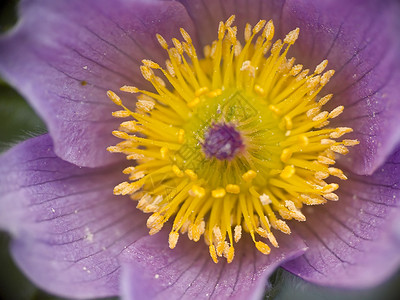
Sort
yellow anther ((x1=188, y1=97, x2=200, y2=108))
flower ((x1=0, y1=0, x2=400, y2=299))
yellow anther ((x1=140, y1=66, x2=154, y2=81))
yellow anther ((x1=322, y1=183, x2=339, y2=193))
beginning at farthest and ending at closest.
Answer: yellow anther ((x1=140, y1=66, x2=154, y2=81))
yellow anther ((x1=188, y1=97, x2=200, y2=108))
yellow anther ((x1=322, y1=183, x2=339, y2=193))
flower ((x1=0, y1=0, x2=400, y2=299))

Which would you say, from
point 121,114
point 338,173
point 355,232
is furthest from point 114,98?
point 355,232

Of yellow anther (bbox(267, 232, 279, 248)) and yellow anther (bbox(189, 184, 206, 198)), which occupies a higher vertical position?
yellow anther (bbox(267, 232, 279, 248))

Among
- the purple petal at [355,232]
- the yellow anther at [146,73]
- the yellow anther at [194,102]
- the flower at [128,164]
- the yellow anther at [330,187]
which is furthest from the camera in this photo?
the yellow anther at [146,73]

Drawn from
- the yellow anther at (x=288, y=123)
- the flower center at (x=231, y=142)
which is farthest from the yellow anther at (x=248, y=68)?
the yellow anther at (x=288, y=123)

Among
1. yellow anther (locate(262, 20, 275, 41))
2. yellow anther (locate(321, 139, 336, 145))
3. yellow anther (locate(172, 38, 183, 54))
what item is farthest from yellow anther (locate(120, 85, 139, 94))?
yellow anther (locate(321, 139, 336, 145))

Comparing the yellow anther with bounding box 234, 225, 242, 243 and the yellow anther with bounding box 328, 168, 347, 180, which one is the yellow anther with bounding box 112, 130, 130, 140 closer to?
the yellow anther with bounding box 234, 225, 242, 243

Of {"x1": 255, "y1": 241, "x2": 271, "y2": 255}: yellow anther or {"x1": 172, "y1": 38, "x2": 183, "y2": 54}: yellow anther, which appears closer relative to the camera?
{"x1": 255, "y1": 241, "x2": 271, "y2": 255}: yellow anther

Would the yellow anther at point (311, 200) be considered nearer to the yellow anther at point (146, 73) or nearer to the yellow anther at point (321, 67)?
the yellow anther at point (321, 67)

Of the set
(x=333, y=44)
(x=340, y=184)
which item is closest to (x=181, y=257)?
(x=340, y=184)
